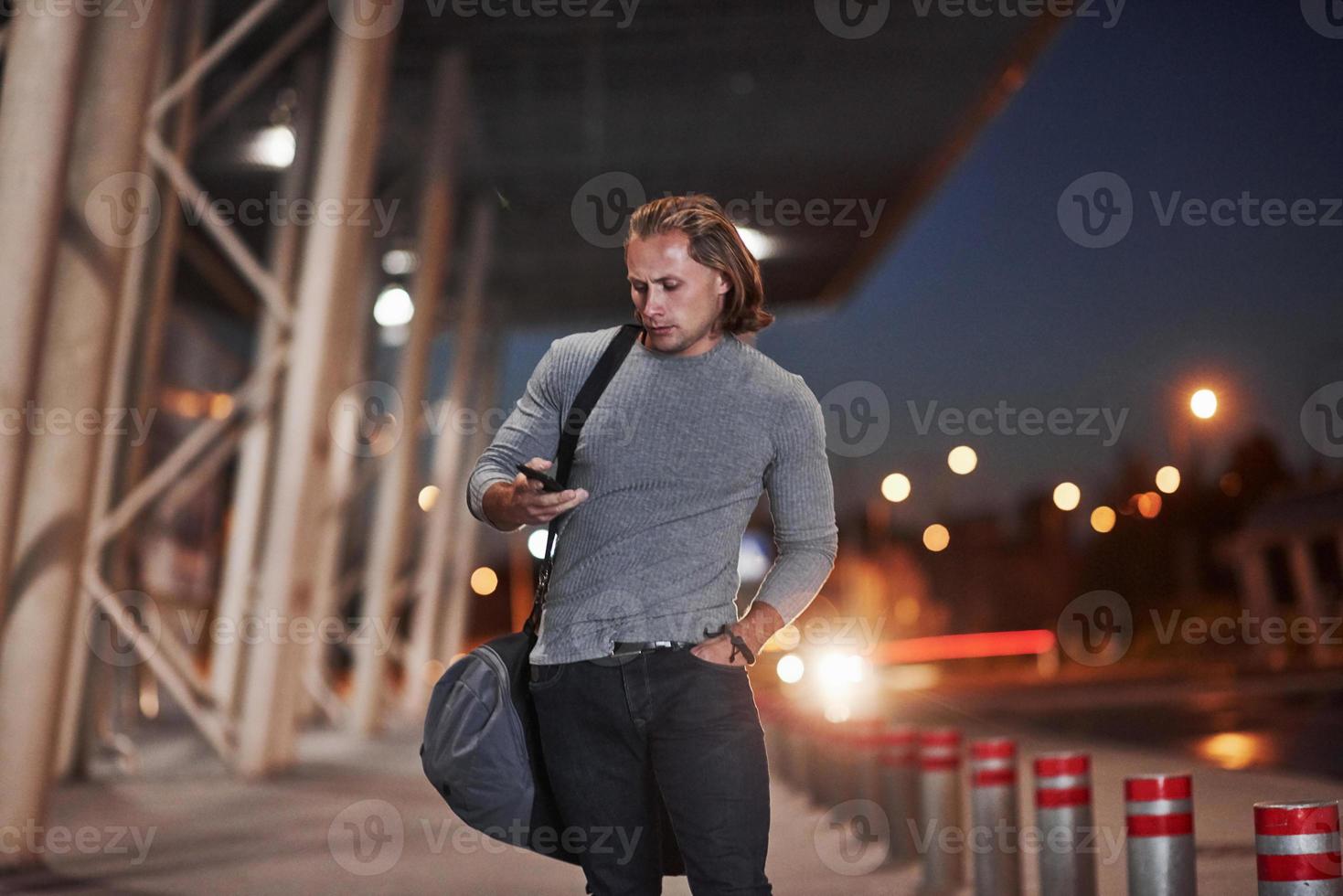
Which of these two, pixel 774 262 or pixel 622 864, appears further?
pixel 774 262

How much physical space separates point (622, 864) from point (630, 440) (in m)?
0.87

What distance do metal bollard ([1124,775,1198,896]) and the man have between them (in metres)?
2.43

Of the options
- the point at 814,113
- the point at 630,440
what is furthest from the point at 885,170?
the point at 630,440

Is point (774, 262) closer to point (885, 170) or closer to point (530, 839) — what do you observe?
point (885, 170)

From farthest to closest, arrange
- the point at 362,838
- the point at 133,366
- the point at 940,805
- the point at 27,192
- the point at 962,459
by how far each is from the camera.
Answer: the point at 962,459 < the point at 133,366 < the point at 362,838 < the point at 27,192 < the point at 940,805

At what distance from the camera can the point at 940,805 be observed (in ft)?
25.6

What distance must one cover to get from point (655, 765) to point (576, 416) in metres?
0.76

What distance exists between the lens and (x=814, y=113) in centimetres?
2112

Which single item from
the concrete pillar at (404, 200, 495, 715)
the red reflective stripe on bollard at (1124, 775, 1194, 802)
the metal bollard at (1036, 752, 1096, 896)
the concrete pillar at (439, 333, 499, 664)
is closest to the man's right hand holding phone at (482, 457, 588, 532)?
the red reflective stripe on bollard at (1124, 775, 1194, 802)

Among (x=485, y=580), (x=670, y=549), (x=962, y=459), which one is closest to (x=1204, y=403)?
(x=962, y=459)

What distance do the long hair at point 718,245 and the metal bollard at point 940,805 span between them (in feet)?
15.2

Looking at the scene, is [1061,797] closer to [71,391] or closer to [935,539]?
[71,391]

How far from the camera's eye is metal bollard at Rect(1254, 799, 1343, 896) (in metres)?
4.59

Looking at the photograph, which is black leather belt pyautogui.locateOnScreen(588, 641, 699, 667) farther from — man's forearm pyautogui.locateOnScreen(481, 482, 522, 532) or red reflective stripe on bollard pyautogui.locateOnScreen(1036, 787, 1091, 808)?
red reflective stripe on bollard pyautogui.locateOnScreen(1036, 787, 1091, 808)
